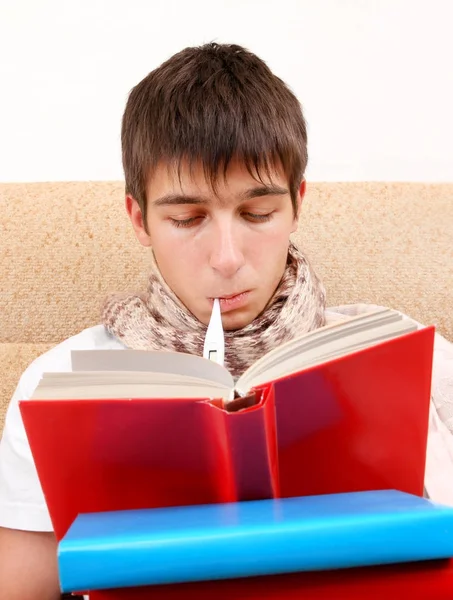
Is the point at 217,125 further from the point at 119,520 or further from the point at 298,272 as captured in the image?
the point at 119,520

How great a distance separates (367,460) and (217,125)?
0.48 metres

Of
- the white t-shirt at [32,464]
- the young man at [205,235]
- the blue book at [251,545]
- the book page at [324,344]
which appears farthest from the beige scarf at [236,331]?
the blue book at [251,545]

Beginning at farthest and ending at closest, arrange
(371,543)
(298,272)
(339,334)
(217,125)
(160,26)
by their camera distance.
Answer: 1. (160,26)
2. (298,272)
3. (217,125)
4. (339,334)
5. (371,543)

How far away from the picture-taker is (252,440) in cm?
42

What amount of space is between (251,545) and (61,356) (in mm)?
594

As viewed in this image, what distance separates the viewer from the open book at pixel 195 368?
0.45 metres

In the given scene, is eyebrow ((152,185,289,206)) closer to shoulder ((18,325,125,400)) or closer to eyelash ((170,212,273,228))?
eyelash ((170,212,273,228))

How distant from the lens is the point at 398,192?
1220 millimetres

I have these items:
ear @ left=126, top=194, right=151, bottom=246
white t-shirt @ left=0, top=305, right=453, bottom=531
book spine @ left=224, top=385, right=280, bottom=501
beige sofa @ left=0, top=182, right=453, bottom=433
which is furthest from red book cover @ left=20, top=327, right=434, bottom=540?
beige sofa @ left=0, top=182, right=453, bottom=433

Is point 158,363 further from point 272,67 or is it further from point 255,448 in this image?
point 272,67

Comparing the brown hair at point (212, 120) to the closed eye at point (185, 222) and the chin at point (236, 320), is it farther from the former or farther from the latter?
the chin at point (236, 320)

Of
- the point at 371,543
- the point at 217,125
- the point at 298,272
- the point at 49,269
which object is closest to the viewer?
the point at 371,543

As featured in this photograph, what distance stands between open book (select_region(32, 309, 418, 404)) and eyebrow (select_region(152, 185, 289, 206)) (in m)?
0.32

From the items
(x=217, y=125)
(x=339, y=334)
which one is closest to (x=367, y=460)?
(x=339, y=334)
